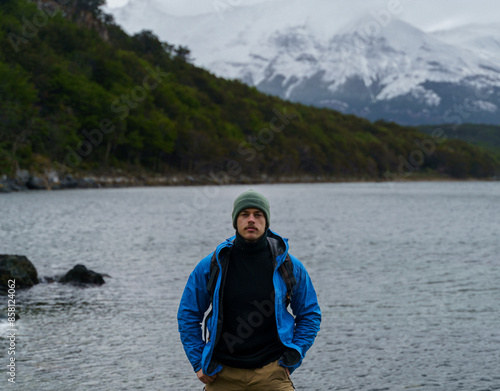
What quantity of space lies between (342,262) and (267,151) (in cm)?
14833

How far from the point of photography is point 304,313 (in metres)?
4.80

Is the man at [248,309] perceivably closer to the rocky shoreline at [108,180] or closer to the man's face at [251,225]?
the man's face at [251,225]

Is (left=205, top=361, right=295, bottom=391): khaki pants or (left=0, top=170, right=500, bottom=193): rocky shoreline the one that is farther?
(left=0, top=170, right=500, bottom=193): rocky shoreline

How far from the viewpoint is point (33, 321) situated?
12.6m

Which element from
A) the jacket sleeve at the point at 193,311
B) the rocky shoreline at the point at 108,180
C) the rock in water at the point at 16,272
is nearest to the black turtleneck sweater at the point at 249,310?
the jacket sleeve at the point at 193,311

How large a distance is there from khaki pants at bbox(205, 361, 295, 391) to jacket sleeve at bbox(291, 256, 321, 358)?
25cm

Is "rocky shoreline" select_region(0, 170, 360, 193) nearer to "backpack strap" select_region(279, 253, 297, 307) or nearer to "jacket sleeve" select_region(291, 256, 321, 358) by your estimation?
"jacket sleeve" select_region(291, 256, 321, 358)

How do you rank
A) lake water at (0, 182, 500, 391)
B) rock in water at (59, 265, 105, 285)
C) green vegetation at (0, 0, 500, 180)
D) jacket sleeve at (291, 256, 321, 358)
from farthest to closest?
green vegetation at (0, 0, 500, 180), rock in water at (59, 265, 105, 285), lake water at (0, 182, 500, 391), jacket sleeve at (291, 256, 321, 358)

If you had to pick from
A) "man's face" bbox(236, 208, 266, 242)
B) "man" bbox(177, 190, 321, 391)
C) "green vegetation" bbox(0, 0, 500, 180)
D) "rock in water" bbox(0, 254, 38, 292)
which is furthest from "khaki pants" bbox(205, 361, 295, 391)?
"green vegetation" bbox(0, 0, 500, 180)

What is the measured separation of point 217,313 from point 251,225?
73cm

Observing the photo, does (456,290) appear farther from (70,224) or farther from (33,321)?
(70,224)

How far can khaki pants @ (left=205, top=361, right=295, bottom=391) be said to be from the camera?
15.2 ft

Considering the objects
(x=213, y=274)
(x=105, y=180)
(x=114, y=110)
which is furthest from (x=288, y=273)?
(x=114, y=110)

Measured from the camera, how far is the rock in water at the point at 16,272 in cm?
1625
